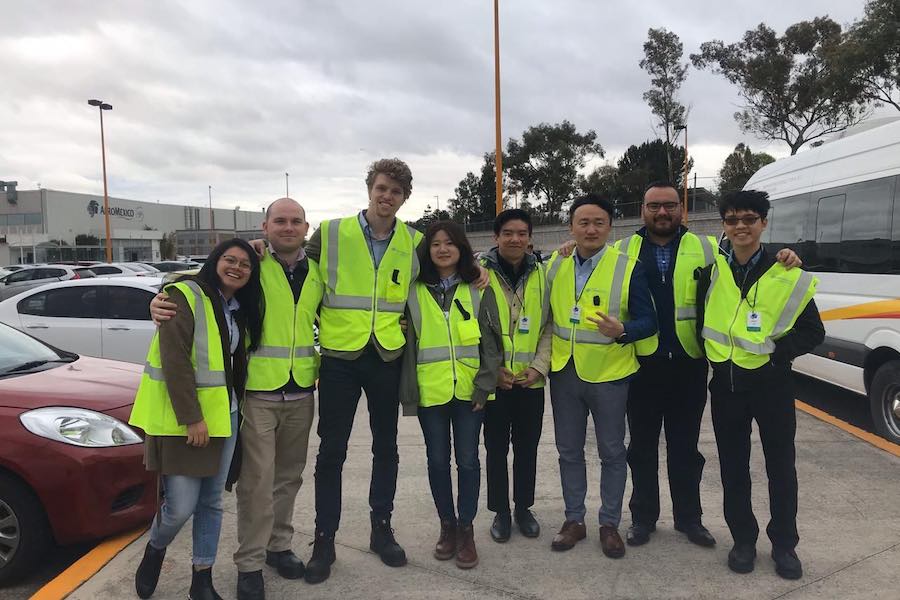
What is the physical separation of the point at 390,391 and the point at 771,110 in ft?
108

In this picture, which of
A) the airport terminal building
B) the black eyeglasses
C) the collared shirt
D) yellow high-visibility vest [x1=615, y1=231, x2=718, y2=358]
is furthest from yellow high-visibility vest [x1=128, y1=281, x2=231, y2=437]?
the airport terminal building

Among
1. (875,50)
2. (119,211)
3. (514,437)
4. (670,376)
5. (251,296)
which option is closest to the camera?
(251,296)

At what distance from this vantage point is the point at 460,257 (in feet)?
Answer: 10.8

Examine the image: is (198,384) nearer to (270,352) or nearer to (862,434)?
(270,352)

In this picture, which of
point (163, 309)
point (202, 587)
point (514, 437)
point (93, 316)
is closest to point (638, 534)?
point (514, 437)

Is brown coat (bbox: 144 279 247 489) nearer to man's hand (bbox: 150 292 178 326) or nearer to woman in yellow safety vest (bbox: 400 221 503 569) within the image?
man's hand (bbox: 150 292 178 326)

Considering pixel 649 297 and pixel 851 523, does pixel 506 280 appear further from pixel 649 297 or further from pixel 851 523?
pixel 851 523

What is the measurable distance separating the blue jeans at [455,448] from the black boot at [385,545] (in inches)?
11.6

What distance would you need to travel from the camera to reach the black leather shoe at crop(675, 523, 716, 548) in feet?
11.2

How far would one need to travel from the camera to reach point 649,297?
132 inches

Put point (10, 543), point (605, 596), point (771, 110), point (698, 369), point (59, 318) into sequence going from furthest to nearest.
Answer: point (771, 110) < point (59, 318) < point (698, 369) < point (10, 543) < point (605, 596)

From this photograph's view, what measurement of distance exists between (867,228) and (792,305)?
9.91ft

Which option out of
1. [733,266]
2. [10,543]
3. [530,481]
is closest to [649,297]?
[733,266]

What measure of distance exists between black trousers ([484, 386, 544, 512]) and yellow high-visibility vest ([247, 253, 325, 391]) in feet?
3.44
